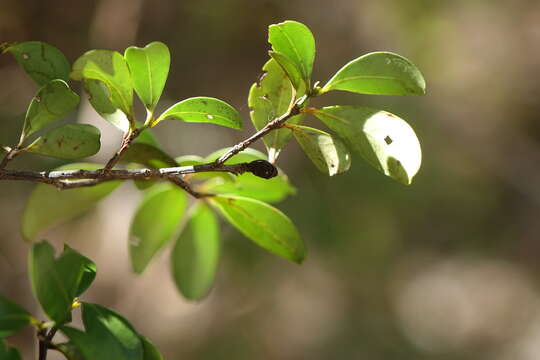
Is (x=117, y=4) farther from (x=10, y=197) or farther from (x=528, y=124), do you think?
(x=528, y=124)

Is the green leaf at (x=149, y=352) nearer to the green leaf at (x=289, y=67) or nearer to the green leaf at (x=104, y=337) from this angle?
the green leaf at (x=104, y=337)

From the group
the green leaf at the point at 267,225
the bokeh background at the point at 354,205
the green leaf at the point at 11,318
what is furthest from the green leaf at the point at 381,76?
the bokeh background at the point at 354,205

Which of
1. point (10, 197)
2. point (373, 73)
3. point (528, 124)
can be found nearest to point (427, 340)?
point (528, 124)

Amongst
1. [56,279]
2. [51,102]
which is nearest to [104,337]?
[56,279]

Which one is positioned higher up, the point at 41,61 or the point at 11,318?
the point at 41,61

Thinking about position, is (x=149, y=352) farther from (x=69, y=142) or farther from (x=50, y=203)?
(x=50, y=203)

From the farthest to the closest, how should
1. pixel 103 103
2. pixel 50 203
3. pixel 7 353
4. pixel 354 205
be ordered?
pixel 354 205, pixel 50 203, pixel 103 103, pixel 7 353

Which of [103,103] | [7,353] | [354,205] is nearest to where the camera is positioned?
[7,353]

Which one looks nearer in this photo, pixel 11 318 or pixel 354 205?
pixel 11 318
